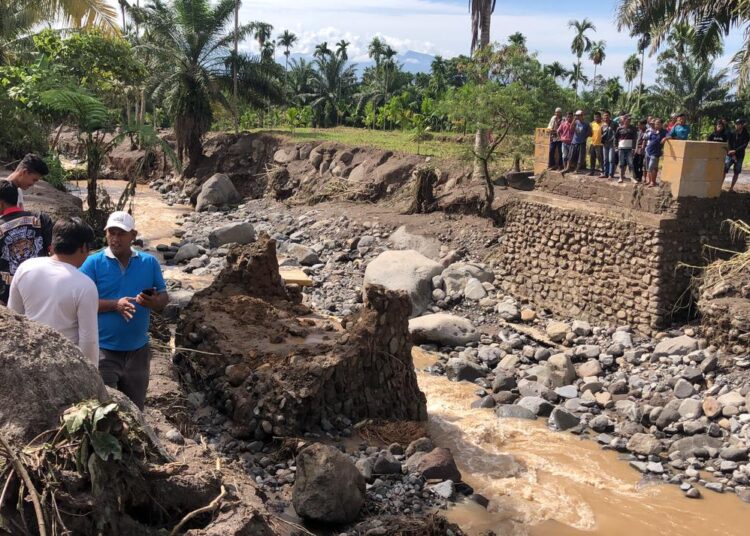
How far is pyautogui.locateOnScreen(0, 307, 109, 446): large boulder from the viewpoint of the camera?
3.16 metres

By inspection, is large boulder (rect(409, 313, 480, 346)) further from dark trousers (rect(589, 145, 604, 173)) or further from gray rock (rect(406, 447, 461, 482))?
gray rock (rect(406, 447, 461, 482))

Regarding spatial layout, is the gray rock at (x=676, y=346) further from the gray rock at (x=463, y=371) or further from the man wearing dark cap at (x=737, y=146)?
the man wearing dark cap at (x=737, y=146)

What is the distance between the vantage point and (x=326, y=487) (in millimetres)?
6910

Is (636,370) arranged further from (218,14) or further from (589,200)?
(218,14)

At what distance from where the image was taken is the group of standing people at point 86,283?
14.4ft

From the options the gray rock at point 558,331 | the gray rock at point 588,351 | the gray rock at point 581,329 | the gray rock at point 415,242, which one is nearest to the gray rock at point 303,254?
the gray rock at point 415,242

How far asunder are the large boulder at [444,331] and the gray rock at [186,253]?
8.24 meters

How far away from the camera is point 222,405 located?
900 cm

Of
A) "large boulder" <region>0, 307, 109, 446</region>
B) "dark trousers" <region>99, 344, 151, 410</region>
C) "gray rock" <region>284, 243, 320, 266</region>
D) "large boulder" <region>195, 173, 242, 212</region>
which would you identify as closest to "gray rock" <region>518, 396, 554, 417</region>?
"dark trousers" <region>99, 344, 151, 410</region>

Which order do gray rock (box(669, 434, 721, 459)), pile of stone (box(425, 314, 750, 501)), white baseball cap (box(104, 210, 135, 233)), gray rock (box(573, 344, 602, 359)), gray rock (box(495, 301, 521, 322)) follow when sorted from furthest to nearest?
gray rock (box(495, 301, 521, 322)), gray rock (box(573, 344, 602, 359)), gray rock (box(669, 434, 721, 459)), pile of stone (box(425, 314, 750, 501)), white baseball cap (box(104, 210, 135, 233))

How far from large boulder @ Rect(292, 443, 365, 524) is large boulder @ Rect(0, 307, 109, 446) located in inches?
151

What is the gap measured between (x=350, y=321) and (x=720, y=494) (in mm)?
4994

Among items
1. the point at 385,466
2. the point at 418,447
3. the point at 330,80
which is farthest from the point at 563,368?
the point at 330,80

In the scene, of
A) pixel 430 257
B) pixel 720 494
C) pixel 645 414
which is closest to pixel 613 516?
pixel 720 494
